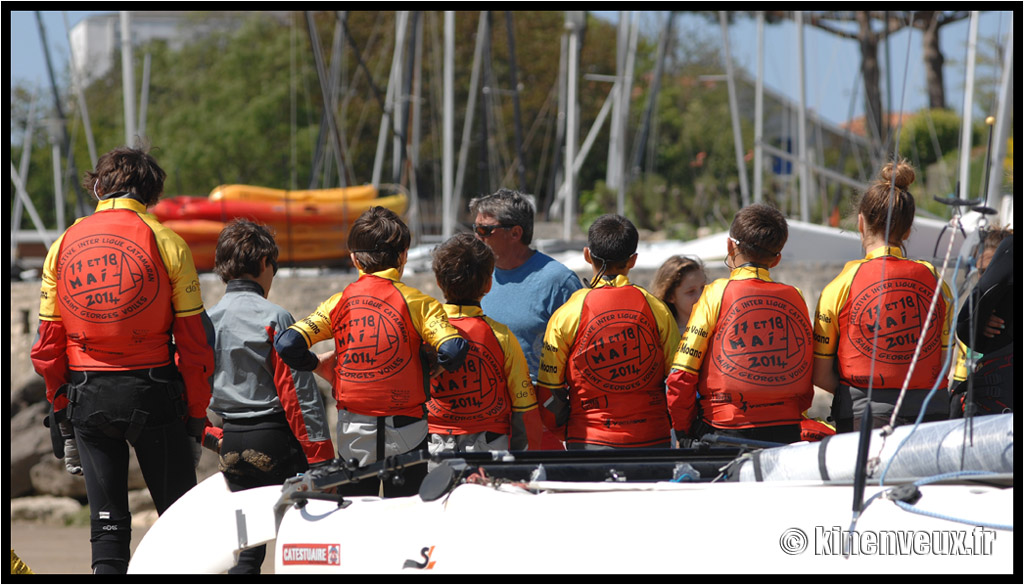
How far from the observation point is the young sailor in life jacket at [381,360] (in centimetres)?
352

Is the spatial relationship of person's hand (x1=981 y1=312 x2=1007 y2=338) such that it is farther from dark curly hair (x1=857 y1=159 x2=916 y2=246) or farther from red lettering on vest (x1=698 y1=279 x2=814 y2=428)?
red lettering on vest (x1=698 y1=279 x2=814 y2=428)

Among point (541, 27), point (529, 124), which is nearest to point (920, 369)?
point (529, 124)

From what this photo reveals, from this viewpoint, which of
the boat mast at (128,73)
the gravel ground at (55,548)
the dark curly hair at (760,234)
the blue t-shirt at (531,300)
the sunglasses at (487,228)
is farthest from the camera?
the boat mast at (128,73)

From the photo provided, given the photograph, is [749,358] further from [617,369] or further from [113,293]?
[113,293]

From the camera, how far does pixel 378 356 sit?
11.6ft

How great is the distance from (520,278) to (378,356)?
954mm

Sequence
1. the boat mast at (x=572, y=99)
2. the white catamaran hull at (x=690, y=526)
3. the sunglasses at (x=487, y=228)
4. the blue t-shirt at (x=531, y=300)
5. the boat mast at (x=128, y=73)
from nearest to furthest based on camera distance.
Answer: the white catamaran hull at (x=690, y=526), the blue t-shirt at (x=531, y=300), the sunglasses at (x=487, y=228), the boat mast at (x=128, y=73), the boat mast at (x=572, y=99)

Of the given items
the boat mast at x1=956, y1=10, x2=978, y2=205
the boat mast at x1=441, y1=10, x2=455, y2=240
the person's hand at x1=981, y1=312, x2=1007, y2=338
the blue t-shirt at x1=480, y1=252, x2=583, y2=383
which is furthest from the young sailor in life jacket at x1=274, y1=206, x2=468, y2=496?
the boat mast at x1=441, y1=10, x2=455, y2=240

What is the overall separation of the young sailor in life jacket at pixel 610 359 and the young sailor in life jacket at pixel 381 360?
45 centimetres

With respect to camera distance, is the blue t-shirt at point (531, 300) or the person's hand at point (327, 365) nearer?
the person's hand at point (327, 365)

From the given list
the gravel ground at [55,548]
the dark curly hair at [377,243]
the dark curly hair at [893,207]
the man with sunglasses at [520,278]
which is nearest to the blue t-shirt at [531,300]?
the man with sunglasses at [520,278]

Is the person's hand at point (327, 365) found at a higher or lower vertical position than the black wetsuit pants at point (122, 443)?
higher

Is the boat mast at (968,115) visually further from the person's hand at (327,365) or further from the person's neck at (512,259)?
the person's hand at (327,365)

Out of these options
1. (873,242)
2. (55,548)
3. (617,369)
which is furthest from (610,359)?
(55,548)
